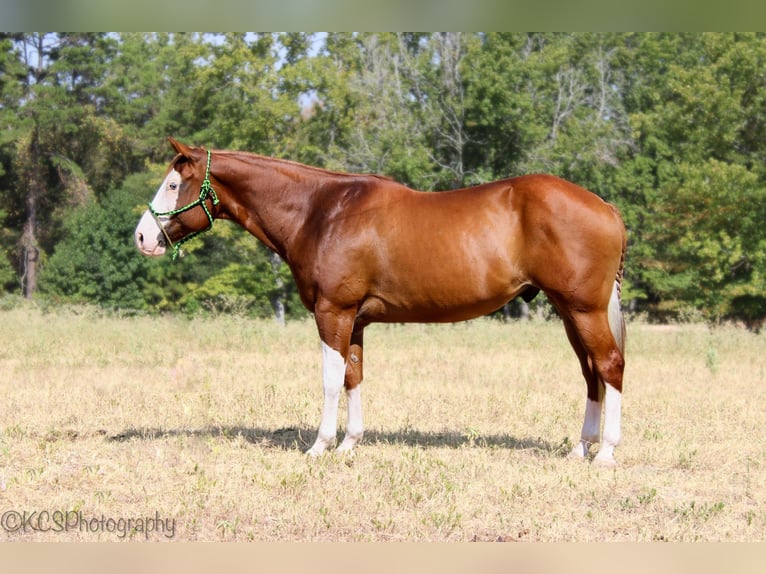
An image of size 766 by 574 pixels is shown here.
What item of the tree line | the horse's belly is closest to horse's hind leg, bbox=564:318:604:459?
the horse's belly

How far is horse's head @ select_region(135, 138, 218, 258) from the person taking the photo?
7.21 meters

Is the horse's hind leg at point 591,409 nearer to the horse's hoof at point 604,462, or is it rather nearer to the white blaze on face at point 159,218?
the horse's hoof at point 604,462

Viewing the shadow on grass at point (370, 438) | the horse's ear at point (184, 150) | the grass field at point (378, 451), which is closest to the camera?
the grass field at point (378, 451)

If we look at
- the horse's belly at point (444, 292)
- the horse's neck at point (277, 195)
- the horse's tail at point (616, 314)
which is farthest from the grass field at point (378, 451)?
the horse's neck at point (277, 195)

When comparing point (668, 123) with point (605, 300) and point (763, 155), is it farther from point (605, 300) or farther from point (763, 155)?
point (605, 300)

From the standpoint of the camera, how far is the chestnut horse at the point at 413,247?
693cm

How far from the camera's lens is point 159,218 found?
23.7ft

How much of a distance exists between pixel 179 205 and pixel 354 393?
7.47 feet

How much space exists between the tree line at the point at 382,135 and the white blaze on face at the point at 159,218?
17788 millimetres

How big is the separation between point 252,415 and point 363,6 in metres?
5.44

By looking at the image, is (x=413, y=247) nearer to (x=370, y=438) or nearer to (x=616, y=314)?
(x=616, y=314)

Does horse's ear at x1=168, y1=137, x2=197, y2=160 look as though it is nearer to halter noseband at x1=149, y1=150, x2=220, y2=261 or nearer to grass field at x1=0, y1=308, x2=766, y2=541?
halter noseband at x1=149, y1=150, x2=220, y2=261

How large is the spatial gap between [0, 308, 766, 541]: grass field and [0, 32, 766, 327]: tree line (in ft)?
41.5

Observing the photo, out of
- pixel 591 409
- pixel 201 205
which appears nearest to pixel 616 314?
pixel 591 409
